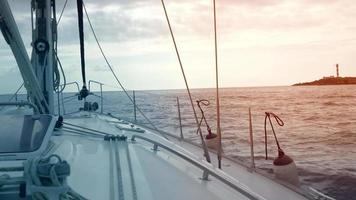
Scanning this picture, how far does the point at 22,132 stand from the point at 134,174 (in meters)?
0.94

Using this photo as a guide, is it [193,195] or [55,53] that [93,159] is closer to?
[193,195]

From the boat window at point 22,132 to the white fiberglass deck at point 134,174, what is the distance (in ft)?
0.75

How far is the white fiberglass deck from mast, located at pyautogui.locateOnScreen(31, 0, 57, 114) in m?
0.77

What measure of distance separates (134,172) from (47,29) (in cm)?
286

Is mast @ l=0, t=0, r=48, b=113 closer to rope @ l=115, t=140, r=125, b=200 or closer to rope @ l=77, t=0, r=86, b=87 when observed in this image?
rope @ l=115, t=140, r=125, b=200

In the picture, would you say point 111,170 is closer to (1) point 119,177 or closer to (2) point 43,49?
(1) point 119,177

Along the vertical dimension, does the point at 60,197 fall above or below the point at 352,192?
above

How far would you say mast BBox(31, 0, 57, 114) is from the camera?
17.8 feet

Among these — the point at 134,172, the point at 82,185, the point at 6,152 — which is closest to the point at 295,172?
the point at 134,172

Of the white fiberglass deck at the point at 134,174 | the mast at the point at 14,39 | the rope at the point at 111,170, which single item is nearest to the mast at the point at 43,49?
the white fiberglass deck at the point at 134,174

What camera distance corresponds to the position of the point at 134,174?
353 cm

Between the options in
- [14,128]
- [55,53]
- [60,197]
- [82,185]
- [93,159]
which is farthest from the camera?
[55,53]

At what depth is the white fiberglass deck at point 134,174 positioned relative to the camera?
310cm

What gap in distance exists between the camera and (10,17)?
3227 millimetres
